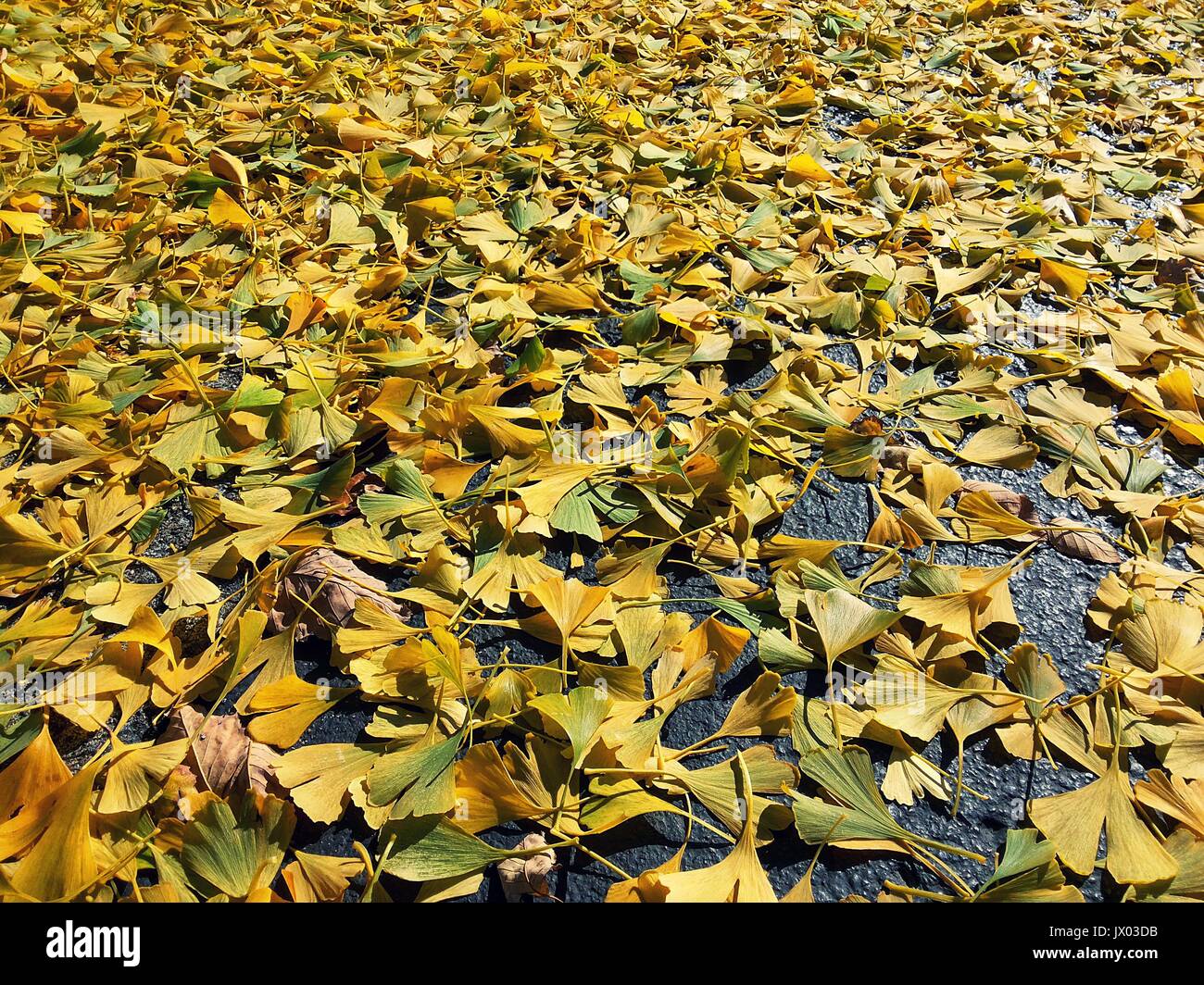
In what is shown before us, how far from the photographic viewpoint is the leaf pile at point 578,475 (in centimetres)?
58

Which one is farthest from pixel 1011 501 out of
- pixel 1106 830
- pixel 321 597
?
pixel 321 597

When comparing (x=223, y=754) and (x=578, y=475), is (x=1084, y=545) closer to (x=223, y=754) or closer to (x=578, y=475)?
(x=578, y=475)

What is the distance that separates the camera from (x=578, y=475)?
789 millimetres

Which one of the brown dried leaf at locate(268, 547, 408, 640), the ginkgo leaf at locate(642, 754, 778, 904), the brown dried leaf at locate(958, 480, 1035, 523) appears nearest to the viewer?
the ginkgo leaf at locate(642, 754, 778, 904)

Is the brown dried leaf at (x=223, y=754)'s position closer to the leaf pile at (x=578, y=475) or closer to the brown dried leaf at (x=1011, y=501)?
the leaf pile at (x=578, y=475)

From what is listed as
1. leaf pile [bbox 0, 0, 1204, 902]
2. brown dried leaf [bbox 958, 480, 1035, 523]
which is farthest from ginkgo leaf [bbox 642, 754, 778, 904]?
brown dried leaf [bbox 958, 480, 1035, 523]

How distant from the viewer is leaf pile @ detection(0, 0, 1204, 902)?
580mm

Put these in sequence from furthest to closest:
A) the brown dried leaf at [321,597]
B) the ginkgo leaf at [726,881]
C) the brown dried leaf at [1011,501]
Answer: the brown dried leaf at [1011,501] → the brown dried leaf at [321,597] → the ginkgo leaf at [726,881]

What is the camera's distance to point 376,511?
77cm

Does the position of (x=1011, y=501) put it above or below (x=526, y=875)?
above

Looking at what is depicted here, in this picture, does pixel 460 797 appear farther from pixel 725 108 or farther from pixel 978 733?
pixel 725 108

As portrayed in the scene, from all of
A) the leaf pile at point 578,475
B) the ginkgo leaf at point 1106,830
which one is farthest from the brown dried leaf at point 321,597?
the ginkgo leaf at point 1106,830

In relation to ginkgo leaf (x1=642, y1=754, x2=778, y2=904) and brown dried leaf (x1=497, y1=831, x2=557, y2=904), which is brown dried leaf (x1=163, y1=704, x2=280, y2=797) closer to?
brown dried leaf (x1=497, y1=831, x2=557, y2=904)
